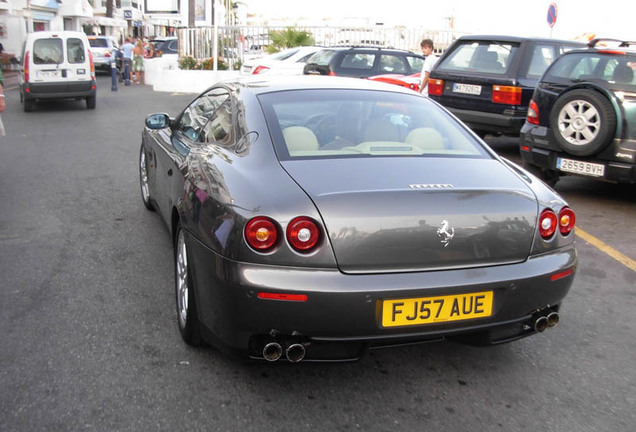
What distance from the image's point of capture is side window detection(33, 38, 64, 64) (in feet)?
51.8

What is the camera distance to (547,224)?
123 inches

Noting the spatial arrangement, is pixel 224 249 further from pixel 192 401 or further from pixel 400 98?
pixel 400 98

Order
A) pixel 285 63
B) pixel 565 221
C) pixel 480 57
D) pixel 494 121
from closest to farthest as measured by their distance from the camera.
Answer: pixel 565 221
pixel 494 121
pixel 480 57
pixel 285 63

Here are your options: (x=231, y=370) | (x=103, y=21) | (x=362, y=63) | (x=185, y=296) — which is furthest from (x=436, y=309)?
(x=103, y=21)

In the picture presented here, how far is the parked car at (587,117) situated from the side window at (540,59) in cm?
204

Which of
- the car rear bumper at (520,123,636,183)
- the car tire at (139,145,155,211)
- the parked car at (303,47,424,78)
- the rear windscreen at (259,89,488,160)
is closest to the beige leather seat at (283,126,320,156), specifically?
the rear windscreen at (259,89,488,160)

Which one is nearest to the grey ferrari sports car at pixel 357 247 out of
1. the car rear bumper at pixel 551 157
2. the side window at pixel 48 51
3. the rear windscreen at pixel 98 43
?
the car rear bumper at pixel 551 157

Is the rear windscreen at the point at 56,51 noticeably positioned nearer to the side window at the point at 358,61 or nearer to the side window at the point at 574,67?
the side window at the point at 358,61

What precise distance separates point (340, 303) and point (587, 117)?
4742 mm

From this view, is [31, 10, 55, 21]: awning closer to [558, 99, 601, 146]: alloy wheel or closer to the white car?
the white car

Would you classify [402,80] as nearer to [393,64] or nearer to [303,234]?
[393,64]

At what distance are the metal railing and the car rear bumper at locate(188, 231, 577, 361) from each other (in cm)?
2073

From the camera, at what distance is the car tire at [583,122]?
6.35 m

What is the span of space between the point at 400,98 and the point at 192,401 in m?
2.19
